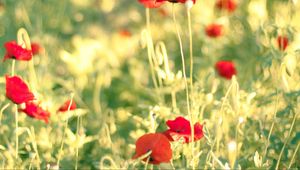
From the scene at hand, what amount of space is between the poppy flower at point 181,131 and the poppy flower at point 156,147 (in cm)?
4

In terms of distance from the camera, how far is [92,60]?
12.7 ft

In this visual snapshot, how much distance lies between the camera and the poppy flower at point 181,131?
197 cm

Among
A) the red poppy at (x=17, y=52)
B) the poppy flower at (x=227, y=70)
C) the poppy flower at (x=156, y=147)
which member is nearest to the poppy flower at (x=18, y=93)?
the red poppy at (x=17, y=52)

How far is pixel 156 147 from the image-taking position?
1.93 m

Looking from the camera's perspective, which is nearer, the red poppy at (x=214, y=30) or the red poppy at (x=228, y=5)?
the red poppy at (x=214, y=30)

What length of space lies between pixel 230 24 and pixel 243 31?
0.26 feet

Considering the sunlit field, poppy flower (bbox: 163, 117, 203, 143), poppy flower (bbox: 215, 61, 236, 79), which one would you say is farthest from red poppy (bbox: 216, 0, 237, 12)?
poppy flower (bbox: 163, 117, 203, 143)

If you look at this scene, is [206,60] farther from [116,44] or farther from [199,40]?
[116,44]

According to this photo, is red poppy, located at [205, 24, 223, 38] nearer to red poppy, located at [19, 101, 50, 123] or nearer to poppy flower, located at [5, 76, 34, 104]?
red poppy, located at [19, 101, 50, 123]

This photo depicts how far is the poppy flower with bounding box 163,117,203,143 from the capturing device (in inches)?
77.5

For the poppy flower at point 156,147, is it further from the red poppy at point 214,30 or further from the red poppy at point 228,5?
the red poppy at point 228,5

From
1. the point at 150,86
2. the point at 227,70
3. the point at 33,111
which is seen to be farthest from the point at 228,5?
the point at 33,111

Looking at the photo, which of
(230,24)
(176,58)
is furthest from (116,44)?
(230,24)

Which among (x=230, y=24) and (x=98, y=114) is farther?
(x=230, y=24)
